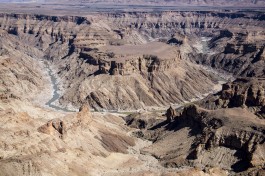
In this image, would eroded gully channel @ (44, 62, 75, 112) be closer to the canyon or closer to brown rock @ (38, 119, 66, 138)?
the canyon

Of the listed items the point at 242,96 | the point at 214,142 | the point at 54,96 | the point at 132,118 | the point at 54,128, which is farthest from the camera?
the point at 54,96

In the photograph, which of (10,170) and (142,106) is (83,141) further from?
(142,106)

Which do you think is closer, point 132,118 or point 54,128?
point 54,128

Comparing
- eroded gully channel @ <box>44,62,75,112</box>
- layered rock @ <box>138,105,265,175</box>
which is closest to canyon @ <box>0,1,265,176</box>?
layered rock @ <box>138,105,265,175</box>

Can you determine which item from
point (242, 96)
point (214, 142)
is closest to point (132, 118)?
point (242, 96)

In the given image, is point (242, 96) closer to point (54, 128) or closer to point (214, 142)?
point (214, 142)

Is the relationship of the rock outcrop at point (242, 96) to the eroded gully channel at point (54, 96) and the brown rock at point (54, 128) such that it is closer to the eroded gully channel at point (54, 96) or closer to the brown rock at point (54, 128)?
the brown rock at point (54, 128)

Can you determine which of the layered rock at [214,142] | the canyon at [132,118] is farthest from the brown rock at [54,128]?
the layered rock at [214,142]

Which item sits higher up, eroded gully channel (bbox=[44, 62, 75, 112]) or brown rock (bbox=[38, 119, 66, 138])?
brown rock (bbox=[38, 119, 66, 138])

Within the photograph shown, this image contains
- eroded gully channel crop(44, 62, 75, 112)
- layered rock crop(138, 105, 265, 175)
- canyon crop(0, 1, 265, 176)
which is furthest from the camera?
eroded gully channel crop(44, 62, 75, 112)

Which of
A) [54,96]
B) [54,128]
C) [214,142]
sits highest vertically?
[54,128]

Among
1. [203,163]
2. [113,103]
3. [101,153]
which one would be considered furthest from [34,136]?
[113,103]

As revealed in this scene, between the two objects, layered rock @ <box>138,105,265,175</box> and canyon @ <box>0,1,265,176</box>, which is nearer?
canyon @ <box>0,1,265,176</box>

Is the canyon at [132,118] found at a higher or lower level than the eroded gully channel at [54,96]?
higher
